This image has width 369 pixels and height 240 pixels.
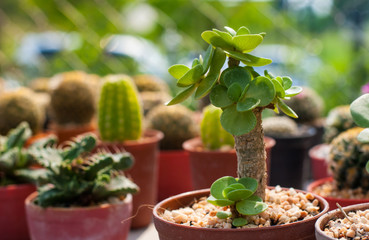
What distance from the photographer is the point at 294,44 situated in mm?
5523

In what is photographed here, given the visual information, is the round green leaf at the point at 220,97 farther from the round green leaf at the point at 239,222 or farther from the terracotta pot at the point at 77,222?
the terracotta pot at the point at 77,222

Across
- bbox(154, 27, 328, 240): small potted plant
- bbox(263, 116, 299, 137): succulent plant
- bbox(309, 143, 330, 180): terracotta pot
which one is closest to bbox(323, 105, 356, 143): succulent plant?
bbox(309, 143, 330, 180): terracotta pot

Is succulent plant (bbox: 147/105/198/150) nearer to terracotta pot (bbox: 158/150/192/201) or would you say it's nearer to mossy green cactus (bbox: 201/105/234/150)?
terracotta pot (bbox: 158/150/192/201)

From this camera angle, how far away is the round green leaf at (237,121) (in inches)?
41.3

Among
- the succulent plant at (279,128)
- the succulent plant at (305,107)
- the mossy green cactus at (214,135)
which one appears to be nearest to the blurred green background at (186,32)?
the succulent plant at (305,107)

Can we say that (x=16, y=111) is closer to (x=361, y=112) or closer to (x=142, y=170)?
(x=142, y=170)

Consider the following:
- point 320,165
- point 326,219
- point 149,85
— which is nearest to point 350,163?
point 320,165

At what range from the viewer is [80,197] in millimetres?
1771

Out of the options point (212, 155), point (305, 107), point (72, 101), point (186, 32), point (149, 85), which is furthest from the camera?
point (186, 32)

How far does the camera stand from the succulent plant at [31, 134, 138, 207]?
1.69 metres

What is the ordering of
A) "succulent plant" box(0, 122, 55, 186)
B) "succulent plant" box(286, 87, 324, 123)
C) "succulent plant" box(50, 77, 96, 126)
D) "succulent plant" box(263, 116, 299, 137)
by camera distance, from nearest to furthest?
"succulent plant" box(0, 122, 55, 186) → "succulent plant" box(263, 116, 299, 137) → "succulent plant" box(50, 77, 96, 126) → "succulent plant" box(286, 87, 324, 123)

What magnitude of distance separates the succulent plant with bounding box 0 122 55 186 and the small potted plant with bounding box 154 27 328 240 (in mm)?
1025

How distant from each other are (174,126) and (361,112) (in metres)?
1.51

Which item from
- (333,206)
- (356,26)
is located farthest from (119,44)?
(333,206)
